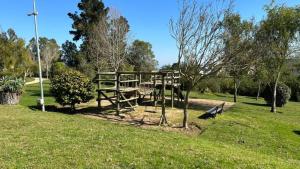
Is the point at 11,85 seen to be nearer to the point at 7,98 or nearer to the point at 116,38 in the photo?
the point at 7,98

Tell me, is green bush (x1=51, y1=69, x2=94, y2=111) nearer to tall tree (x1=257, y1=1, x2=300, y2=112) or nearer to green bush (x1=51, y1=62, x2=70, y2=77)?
green bush (x1=51, y1=62, x2=70, y2=77)

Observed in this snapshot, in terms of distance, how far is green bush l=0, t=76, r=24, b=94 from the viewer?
12664 mm

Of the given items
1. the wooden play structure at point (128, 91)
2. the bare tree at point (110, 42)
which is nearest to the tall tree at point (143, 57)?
the bare tree at point (110, 42)

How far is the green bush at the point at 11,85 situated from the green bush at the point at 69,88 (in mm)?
1806

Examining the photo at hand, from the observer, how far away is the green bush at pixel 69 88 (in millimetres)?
12086

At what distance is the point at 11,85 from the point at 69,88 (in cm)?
270

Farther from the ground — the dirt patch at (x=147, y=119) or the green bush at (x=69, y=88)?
the green bush at (x=69, y=88)

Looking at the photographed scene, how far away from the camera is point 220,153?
6543 millimetres

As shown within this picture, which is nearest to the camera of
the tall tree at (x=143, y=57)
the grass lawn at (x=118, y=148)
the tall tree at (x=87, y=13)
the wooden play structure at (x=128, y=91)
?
the grass lawn at (x=118, y=148)

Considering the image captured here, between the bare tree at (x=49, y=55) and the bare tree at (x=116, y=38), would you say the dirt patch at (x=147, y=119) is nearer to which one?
the bare tree at (x=116, y=38)

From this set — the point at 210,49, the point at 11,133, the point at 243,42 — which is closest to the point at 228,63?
the point at 210,49

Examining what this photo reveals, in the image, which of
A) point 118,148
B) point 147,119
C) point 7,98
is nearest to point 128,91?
point 147,119

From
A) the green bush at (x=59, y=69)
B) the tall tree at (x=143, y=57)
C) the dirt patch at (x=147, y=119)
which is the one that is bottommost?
the dirt patch at (x=147, y=119)

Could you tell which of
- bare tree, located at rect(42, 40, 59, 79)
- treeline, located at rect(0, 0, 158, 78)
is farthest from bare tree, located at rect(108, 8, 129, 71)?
bare tree, located at rect(42, 40, 59, 79)
